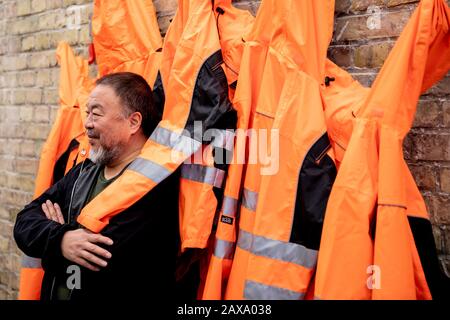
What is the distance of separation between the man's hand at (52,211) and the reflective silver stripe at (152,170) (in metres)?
0.47

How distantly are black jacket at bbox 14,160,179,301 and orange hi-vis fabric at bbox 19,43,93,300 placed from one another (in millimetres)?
426

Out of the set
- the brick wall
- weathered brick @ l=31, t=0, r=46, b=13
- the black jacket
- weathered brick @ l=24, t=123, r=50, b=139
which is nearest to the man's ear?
the black jacket

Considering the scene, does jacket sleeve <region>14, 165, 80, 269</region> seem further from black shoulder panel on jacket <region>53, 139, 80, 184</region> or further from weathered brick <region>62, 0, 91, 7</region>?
weathered brick <region>62, 0, 91, 7</region>

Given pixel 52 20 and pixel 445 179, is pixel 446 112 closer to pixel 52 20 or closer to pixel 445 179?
pixel 445 179

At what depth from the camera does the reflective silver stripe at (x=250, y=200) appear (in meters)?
1.85

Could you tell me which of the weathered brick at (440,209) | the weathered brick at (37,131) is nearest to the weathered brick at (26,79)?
the weathered brick at (37,131)

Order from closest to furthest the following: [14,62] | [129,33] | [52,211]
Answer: [52,211] → [129,33] → [14,62]

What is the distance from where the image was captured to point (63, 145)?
2795 mm

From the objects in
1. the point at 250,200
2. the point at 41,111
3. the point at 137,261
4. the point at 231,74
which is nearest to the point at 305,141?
the point at 250,200

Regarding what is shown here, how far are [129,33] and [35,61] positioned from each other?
1153mm

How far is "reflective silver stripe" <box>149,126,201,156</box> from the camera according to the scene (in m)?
1.96

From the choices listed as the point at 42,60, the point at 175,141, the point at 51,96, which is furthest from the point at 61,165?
the point at 175,141

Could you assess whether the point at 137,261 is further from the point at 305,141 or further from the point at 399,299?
the point at 399,299

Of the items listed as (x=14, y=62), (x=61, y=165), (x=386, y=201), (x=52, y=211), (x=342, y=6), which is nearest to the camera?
(x=386, y=201)
